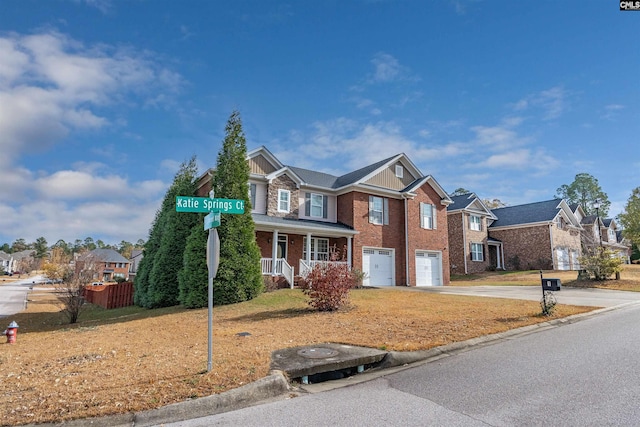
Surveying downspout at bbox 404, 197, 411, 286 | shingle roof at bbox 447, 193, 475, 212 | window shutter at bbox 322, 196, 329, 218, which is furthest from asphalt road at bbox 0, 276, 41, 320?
shingle roof at bbox 447, 193, 475, 212

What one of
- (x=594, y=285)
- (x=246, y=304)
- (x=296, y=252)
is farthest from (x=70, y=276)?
(x=594, y=285)

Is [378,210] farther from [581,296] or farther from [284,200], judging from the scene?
[581,296]

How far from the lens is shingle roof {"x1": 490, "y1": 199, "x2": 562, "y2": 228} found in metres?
36.8

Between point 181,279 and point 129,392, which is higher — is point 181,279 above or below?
above

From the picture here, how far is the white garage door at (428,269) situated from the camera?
2445 centimetres

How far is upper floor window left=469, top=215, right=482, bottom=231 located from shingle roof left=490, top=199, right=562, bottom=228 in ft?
14.1

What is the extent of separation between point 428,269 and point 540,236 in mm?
17828

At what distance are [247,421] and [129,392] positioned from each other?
1.86m

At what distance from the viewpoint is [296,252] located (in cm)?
2153

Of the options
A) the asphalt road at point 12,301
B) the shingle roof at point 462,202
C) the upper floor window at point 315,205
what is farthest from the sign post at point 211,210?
the shingle roof at point 462,202

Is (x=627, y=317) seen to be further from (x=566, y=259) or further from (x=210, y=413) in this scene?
(x=566, y=259)

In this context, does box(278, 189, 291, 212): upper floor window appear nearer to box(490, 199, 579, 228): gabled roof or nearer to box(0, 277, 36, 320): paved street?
box(0, 277, 36, 320): paved street

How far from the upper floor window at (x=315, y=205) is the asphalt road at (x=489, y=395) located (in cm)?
1610

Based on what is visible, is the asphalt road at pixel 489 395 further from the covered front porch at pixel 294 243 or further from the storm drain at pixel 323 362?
the covered front porch at pixel 294 243
